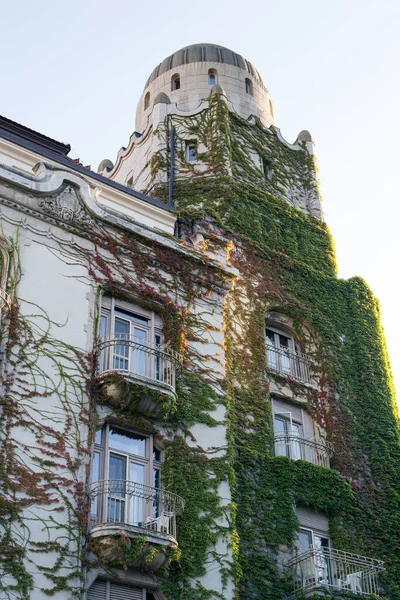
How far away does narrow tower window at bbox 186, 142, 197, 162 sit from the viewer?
130ft

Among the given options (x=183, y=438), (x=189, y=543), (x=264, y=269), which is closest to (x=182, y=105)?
(x=264, y=269)

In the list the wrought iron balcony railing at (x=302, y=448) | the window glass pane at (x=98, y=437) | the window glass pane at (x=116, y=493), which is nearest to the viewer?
the window glass pane at (x=116, y=493)

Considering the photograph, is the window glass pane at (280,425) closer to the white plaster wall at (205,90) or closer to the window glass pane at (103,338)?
the window glass pane at (103,338)

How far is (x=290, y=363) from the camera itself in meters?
34.5

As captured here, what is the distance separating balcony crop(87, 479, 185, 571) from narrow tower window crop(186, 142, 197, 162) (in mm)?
18003

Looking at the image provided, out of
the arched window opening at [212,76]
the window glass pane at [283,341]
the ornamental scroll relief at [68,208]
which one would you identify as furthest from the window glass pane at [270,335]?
the arched window opening at [212,76]

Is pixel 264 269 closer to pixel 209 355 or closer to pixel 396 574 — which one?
pixel 209 355

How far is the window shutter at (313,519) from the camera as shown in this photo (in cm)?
3008

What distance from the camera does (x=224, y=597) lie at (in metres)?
A: 24.8

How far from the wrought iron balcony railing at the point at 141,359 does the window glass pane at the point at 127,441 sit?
5.34 ft

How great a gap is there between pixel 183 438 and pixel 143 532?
4.10 metres

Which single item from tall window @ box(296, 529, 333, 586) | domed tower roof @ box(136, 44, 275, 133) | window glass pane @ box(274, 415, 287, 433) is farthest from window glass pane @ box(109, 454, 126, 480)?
domed tower roof @ box(136, 44, 275, 133)

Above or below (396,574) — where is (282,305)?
above

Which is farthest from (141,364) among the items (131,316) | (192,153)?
(192,153)
